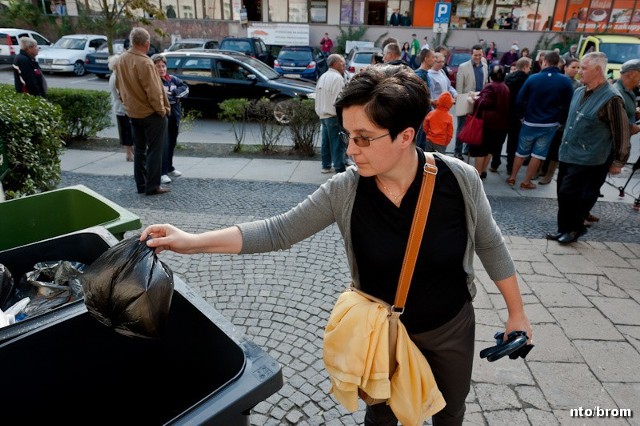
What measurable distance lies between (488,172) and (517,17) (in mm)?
22855

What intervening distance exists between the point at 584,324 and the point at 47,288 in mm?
3708

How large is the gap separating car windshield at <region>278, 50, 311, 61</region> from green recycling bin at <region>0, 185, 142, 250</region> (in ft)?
48.2

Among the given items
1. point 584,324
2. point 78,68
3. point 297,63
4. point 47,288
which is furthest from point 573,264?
point 78,68

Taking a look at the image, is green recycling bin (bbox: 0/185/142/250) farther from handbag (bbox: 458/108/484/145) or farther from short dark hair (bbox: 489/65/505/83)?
short dark hair (bbox: 489/65/505/83)

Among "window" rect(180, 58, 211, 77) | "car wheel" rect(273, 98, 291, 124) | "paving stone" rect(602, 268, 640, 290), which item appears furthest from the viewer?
"window" rect(180, 58, 211, 77)

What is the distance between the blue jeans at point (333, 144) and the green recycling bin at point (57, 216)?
13.8 feet

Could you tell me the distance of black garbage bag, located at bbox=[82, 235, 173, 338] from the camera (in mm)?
1446

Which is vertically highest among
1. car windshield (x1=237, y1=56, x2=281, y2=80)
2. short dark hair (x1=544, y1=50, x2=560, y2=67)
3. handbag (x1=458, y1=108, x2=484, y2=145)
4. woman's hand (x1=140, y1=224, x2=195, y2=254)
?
short dark hair (x1=544, y1=50, x2=560, y2=67)

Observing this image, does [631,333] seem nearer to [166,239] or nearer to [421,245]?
[421,245]

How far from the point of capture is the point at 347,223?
1.74m

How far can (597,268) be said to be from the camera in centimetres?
444

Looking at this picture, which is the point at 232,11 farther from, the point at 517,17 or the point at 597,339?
the point at 597,339

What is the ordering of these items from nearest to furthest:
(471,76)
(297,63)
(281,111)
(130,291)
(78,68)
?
(130,291) → (471,76) → (281,111) → (297,63) → (78,68)

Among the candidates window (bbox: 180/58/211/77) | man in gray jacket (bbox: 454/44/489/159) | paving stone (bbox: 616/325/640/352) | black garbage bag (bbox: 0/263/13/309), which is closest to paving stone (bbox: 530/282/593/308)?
paving stone (bbox: 616/325/640/352)
